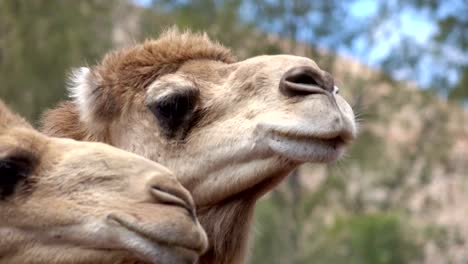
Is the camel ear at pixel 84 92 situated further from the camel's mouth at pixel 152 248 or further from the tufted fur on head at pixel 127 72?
the camel's mouth at pixel 152 248

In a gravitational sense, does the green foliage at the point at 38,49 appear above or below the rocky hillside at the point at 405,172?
above

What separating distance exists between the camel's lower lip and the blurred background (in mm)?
12774

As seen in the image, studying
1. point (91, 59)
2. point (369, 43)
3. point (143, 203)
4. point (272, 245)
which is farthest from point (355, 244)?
point (143, 203)

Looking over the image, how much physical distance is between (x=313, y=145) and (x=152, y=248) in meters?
1.12

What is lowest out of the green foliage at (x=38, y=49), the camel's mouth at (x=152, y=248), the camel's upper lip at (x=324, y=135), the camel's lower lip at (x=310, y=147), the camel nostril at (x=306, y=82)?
the green foliage at (x=38, y=49)

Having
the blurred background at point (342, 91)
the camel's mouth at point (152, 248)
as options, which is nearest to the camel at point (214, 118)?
the camel's mouth at point (152, 248)

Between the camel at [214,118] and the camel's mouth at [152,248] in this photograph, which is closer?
the camel's mouth at [152,248]

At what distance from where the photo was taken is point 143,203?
4.01 metres

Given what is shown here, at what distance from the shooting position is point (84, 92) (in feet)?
18.2

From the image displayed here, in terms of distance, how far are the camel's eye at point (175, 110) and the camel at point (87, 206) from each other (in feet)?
2.71

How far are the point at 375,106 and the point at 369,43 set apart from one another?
2314mm

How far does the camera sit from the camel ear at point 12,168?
4.32 meters

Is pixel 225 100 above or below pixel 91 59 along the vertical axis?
above

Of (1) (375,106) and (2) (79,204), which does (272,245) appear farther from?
(2) (79,204)
